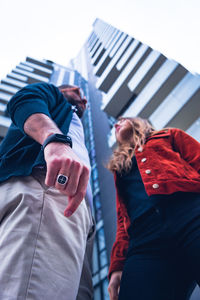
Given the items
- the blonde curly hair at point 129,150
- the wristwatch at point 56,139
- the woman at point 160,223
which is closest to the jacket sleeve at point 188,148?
the woman at point 160,223

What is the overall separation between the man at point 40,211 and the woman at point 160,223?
36 cm

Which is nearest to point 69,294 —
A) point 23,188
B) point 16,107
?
point 23,188

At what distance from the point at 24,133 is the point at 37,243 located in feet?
1.97

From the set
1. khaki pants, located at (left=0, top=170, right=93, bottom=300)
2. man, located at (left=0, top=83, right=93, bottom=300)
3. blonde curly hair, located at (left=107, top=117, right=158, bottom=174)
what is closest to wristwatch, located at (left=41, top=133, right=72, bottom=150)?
man, located at (left=0, top=83, right=93, bottom=300)

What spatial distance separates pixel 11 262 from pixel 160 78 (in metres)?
8.41

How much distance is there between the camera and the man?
744 mm

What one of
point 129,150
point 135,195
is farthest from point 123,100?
point 135,195

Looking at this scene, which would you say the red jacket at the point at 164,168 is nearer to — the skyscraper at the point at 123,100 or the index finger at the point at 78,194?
the index finger at the point at 78,194

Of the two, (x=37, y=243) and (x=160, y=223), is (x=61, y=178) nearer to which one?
(x=37, y=243)

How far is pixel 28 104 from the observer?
3.58ft

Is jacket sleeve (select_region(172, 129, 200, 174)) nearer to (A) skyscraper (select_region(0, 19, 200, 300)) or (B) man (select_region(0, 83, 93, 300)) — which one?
(B) man (select_region(0, 83, 93, 300))

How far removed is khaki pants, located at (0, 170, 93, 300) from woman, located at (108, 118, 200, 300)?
442mm

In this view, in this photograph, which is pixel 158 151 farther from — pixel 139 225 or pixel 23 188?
pixel 23 188

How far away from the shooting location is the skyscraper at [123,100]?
664 centimetres
